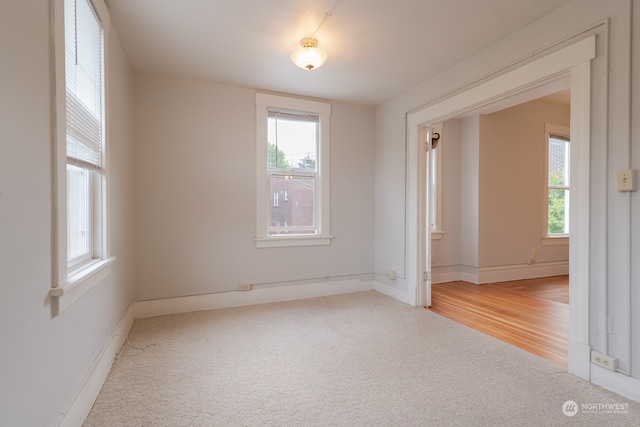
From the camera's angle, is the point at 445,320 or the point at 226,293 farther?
the point at 226,293

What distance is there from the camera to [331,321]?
325 centimetres

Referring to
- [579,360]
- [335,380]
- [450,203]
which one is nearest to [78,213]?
[335,380]

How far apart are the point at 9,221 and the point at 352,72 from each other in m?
3.11

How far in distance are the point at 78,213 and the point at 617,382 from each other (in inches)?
139

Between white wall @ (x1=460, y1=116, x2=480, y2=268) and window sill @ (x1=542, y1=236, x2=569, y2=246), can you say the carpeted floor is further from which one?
window sill @ (x1=542, y1=236, x2=569, y2=246)

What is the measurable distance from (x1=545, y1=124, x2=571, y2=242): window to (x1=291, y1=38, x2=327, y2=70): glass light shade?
4689 mm

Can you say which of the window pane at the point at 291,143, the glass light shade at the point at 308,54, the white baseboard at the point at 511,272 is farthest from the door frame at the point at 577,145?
the white baseboard at the point at 511,272

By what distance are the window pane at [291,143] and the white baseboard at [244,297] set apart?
62.6 inches

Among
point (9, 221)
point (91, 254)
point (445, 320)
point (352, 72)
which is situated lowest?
point (445, 320)

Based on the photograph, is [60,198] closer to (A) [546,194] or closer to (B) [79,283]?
(B) [79,283]

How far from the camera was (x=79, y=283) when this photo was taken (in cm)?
164

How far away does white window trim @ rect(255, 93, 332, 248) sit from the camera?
3.85m

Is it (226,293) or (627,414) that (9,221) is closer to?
(226,293)

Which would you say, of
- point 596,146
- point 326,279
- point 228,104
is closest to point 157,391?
point 326,279
